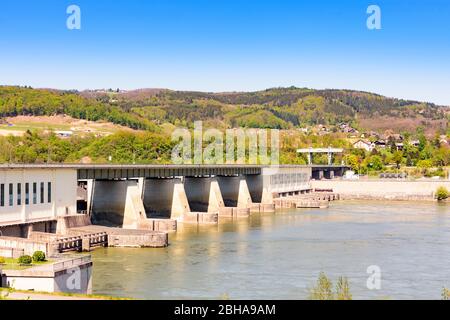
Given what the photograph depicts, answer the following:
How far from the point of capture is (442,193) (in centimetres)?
10175

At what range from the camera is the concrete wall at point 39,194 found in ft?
147

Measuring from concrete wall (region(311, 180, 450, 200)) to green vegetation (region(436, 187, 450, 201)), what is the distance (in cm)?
127

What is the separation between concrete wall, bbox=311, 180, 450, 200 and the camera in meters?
105

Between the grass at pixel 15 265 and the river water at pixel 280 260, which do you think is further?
Answer: the river water at pixel 280 260

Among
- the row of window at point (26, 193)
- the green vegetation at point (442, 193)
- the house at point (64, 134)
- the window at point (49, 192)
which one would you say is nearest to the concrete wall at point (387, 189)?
the green vegetation at point (442, 193)

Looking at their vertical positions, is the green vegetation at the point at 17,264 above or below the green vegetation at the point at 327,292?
below

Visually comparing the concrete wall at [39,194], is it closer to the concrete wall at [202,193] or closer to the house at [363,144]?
the concrete wall at [202,193]

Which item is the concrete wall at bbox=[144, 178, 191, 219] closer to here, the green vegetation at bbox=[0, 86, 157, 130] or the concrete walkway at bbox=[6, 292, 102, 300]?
the concrete walkway at bbox=[6, 292, 102, 300]

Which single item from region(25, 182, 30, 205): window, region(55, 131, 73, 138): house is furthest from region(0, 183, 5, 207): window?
region(55, 131, 73, 138): house

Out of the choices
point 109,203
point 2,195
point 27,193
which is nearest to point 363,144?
point 109,203

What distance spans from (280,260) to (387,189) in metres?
67.8

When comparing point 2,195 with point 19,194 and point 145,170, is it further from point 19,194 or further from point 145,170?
point 145,170

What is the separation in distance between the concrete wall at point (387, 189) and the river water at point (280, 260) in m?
36.8
